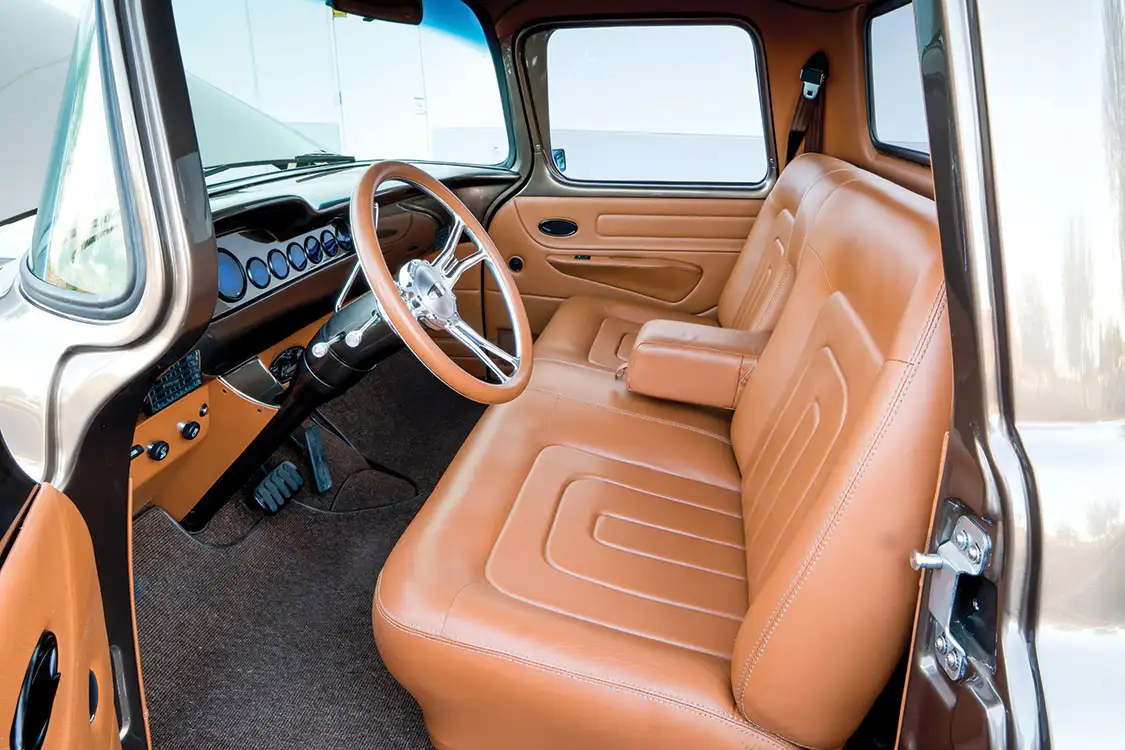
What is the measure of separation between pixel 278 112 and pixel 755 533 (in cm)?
174

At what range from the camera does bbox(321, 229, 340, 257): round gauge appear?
1.91 meters

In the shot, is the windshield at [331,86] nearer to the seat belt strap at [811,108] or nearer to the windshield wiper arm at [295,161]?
the windshield wiper arm at [295,161]

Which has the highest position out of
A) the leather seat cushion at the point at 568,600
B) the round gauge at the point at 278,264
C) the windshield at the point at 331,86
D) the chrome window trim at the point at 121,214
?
the windshield at the point at 331,86

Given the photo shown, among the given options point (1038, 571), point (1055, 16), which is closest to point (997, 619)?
point (1038, 571)

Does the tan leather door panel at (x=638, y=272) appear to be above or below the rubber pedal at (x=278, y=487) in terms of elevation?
above

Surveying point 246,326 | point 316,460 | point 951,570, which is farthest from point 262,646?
point 951,570

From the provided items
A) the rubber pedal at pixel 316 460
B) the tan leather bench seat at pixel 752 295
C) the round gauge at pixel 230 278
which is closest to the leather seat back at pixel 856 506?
the tan leather bench seat at pixel 752 295

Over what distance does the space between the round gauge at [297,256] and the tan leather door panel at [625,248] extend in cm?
100

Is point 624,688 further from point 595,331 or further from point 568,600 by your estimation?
point 595,331

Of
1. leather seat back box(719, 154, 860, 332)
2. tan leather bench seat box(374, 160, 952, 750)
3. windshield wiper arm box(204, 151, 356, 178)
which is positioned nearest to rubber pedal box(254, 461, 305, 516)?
tan leather bench seat box(374, 160, 952, 750)

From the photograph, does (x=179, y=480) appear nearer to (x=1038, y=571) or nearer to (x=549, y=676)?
(x=549, y=676)

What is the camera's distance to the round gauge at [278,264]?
65.9 inches

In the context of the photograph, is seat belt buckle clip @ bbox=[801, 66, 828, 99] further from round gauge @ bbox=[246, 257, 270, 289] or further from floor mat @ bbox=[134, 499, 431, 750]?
floor mat @ bbox=[134, 499, 431, 750]

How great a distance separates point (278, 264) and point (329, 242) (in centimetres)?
25
